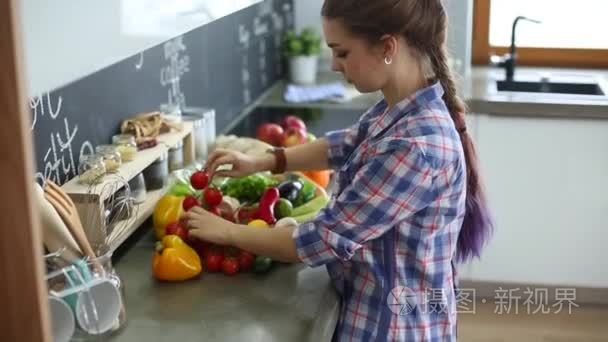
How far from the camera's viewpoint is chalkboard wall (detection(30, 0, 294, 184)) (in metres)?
1.61

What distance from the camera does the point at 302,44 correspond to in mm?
3455

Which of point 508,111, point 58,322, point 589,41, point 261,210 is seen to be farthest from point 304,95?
point 58,322

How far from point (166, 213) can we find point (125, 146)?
0.56ft

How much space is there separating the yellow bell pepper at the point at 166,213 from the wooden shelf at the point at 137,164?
9 cm

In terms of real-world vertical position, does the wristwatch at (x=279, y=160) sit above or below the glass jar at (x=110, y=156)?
below

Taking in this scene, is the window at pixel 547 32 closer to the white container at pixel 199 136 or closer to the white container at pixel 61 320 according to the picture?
the white container at pixel 199 136

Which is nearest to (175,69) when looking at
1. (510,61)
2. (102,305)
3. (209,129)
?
(209,129)

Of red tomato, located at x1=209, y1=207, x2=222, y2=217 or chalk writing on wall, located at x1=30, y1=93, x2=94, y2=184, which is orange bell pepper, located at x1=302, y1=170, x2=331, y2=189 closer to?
red tomato, located at x1=209, y1=207, x2=222, y2=217

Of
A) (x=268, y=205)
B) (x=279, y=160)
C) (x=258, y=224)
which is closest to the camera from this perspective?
(x=258, y=224)

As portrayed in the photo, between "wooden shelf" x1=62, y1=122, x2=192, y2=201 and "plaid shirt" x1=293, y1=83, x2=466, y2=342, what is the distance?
0.40 metres

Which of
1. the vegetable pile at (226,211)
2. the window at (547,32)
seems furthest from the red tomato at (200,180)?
the window at (547,32)

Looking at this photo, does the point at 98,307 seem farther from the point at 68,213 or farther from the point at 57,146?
the point at 57,146

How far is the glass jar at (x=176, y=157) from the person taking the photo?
1973 millimetres

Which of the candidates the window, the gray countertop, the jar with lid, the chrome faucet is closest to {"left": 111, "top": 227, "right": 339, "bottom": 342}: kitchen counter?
the jar with lid
